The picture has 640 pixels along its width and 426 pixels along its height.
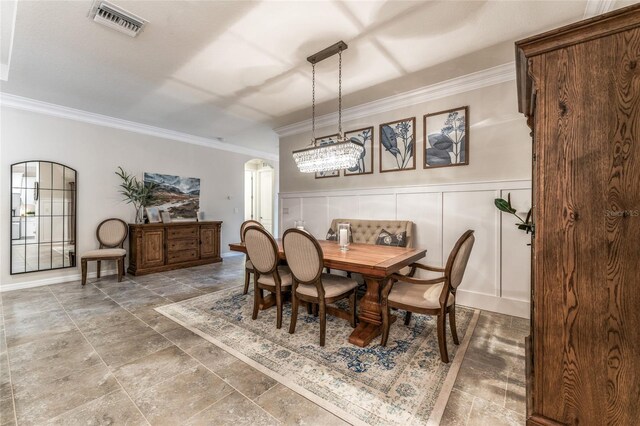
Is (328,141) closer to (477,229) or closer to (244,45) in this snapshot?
(244,45)

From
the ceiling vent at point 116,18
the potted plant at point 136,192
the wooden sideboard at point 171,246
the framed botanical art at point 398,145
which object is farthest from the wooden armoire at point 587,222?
the potted plant at point 136,192

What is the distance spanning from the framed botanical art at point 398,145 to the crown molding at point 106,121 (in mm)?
3880

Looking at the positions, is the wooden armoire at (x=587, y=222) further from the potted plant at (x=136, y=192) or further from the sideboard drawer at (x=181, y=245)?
the potted plant at (x=136, y=192)

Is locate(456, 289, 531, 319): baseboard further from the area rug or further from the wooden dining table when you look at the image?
the wooden dining table

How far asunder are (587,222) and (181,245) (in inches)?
220

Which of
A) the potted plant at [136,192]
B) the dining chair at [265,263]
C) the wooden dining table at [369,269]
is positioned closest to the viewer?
the wooden dining table at [369,269]

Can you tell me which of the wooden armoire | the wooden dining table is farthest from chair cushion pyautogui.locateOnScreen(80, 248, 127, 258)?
the wooden armoire

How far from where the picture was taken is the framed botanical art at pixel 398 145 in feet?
12.1

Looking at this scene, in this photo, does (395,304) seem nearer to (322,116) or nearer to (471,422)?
(471,422)

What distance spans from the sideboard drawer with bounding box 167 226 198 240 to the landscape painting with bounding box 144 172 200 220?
1.79 ft

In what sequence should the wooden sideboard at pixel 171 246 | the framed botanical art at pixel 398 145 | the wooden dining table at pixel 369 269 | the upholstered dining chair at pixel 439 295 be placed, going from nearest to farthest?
the upholstered dining chair at pixel 439 295 → the wooden dining table at pixel 369 269 → the framed botanical art at pixel 398 145 → the wooden sideboard at pixel 171 246

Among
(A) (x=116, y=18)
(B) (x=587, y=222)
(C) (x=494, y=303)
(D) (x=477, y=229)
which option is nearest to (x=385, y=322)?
(B) (x=587, y=222)

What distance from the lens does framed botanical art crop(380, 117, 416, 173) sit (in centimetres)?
370

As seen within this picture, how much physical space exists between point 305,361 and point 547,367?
4.84ft
